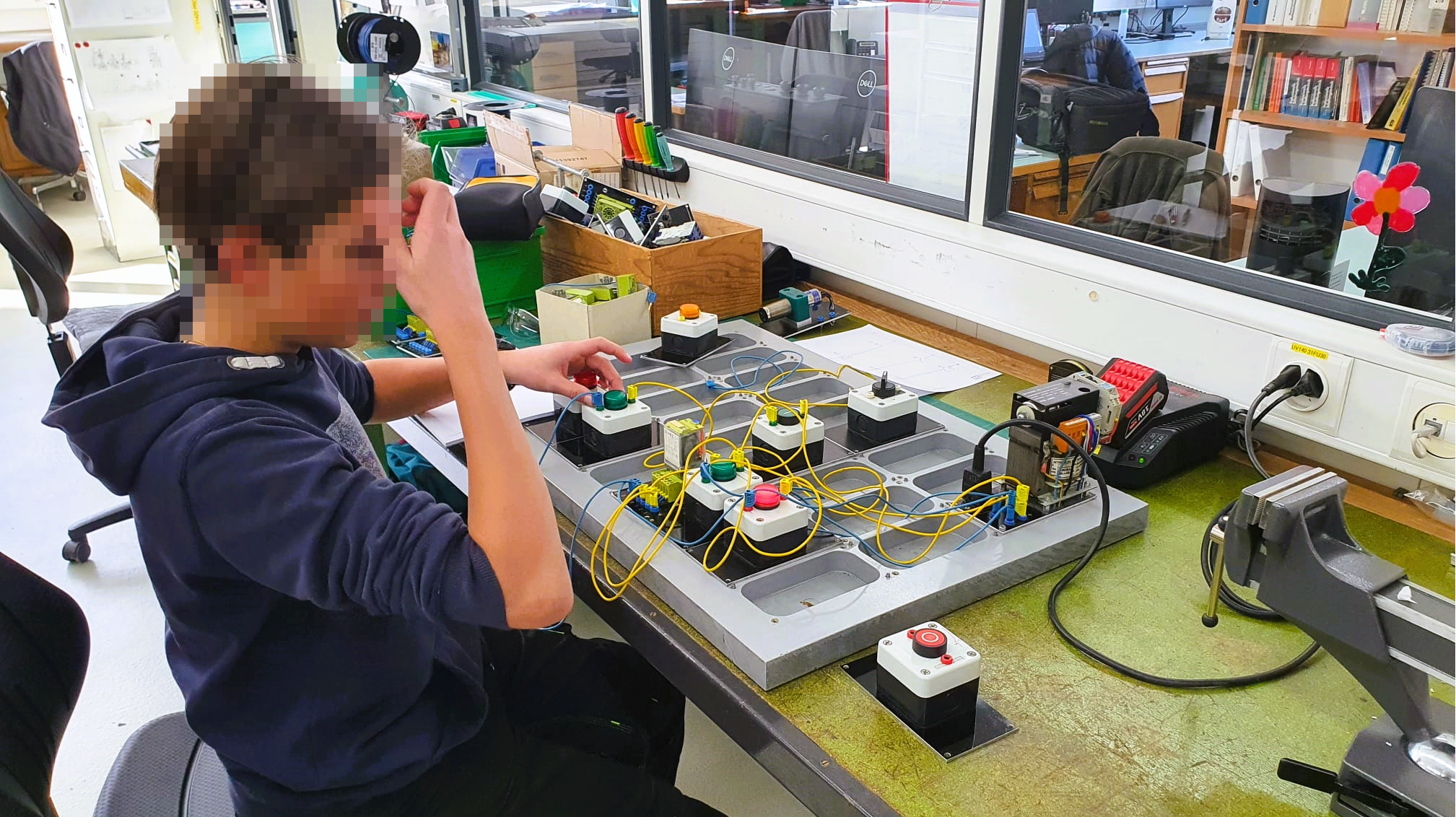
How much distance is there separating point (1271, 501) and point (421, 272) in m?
0.79

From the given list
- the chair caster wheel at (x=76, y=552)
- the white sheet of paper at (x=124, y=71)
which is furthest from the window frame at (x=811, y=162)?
the white sheet of paper at (x=124, y=71)

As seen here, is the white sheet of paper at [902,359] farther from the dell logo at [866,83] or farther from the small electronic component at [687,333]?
the dell logo at [866,83]

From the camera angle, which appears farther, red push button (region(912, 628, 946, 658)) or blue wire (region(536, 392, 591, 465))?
blue wire (region(536, 392, 591, 465))

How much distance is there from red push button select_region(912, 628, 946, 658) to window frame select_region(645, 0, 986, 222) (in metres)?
1.16

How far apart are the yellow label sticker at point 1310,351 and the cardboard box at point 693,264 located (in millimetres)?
963

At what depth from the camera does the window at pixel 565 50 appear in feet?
9.88

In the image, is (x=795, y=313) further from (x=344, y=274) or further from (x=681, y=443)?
(x=344, y=274)

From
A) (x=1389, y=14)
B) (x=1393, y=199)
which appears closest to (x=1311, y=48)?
(x=1389, y=14)

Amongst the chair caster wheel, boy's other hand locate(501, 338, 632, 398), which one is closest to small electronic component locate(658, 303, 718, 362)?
boy's other hand locate(501, 338, 632, 398)

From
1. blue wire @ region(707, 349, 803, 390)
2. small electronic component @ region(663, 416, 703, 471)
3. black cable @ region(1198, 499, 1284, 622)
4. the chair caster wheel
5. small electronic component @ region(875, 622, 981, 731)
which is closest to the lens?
small electronic component @ region(875, 622, 981, 731)

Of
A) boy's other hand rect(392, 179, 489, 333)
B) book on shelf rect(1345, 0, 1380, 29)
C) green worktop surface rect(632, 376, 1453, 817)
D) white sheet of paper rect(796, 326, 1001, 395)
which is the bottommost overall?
green worktop surface rect(632, 376, 1453, 817)

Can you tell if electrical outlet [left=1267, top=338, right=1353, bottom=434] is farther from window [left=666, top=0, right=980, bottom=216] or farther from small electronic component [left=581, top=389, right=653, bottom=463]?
small electronic component [left=581, top=389, right=653, bottom=463]

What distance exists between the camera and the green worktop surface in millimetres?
860

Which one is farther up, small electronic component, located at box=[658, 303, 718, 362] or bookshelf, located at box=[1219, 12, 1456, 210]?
bookshelf, located at box=[1219, 12, 1456, 210]
